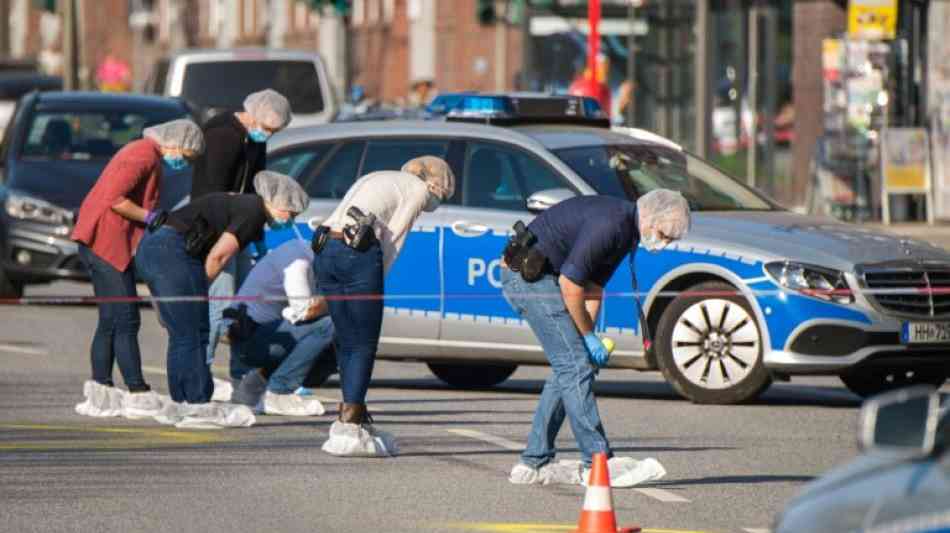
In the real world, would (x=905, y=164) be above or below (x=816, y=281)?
below

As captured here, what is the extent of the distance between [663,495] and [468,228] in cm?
419

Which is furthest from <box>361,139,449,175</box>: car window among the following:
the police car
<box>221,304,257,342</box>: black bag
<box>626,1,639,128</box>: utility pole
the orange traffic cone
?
<box>626,1,639,128</box>: utility pole

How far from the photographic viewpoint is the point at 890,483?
4.80 metres

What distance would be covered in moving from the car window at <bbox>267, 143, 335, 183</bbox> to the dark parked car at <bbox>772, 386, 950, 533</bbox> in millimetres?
9679

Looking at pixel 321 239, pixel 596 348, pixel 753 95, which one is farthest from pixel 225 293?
pixel 753 95

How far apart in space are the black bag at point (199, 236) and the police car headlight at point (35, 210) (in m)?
7.71

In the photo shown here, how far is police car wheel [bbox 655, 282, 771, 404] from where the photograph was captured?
1334 cm

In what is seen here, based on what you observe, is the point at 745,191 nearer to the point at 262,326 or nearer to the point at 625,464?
Answer: the point at 262,326

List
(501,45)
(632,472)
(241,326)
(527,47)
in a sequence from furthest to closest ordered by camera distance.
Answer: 1. (501,45)
2. (527,47)
3. (241,326)
4. (632,472)

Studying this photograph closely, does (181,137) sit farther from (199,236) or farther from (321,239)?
(321,239)

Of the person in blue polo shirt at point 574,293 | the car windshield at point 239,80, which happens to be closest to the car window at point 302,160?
the person in blue polo shirt at point 574,293

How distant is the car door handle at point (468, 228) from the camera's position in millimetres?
13883

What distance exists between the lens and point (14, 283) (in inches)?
795

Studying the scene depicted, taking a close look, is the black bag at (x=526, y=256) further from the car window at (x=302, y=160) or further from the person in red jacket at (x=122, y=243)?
the car window at (x=302, y=160)
